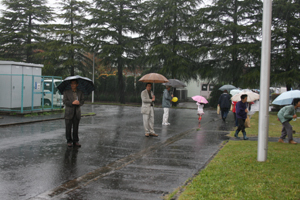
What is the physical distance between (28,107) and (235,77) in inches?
706

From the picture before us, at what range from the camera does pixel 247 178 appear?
5.77 metres

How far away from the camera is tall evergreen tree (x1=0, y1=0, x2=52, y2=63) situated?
36.3 meters

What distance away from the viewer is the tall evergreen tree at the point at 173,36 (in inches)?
1207

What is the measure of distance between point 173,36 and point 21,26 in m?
18.2

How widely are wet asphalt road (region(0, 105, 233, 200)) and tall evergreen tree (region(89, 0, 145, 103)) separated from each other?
73.7 ft

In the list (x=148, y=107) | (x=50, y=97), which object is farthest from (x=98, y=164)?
(x=50, y=97)

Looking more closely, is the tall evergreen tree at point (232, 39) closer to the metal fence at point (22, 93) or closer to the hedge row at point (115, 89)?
the hedge row at point (115, 89)

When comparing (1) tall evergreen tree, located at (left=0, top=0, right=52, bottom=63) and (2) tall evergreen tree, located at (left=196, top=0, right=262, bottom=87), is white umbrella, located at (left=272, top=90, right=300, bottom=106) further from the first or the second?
(1) tall evergreen tree, located at (left=0, top=0, right=52, bottom=63)

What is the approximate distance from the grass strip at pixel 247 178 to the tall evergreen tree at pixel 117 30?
87.8ft

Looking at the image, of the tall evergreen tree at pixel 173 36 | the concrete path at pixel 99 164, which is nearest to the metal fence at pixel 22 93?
the concrete path at pixel 99 164

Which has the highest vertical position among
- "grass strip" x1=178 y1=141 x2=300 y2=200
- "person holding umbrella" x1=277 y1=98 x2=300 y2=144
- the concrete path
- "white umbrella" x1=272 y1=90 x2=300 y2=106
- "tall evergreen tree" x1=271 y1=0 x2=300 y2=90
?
"tall evergreen tree" x1=271 y1=0 x2=300 y2=90

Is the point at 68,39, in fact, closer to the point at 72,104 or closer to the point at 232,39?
the point at 232,39

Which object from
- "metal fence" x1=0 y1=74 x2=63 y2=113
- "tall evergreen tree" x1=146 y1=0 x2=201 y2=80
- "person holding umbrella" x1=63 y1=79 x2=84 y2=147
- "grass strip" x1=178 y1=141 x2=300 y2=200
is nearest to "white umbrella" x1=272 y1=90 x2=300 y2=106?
"grass strip" x1=178 y1=141 x2=300 y2=200

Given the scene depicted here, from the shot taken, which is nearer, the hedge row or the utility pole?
the utility pole
